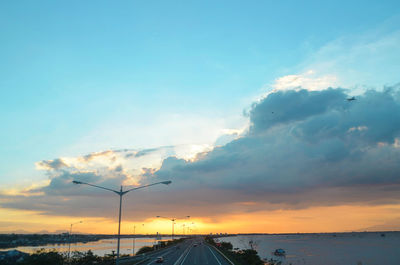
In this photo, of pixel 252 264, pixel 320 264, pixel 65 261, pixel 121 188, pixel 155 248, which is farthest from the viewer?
pixel 155 248

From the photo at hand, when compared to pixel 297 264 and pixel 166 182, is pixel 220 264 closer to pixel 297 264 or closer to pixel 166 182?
pixel 166 182

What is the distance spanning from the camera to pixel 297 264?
308 ft

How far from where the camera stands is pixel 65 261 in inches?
1626

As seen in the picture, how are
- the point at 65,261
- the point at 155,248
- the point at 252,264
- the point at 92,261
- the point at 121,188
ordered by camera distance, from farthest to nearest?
the point at 155,248 → the point at 252,264 → the point at 92,261 → the point at 65,261 → the point at 121,188

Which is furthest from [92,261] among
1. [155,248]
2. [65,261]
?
[155,248]

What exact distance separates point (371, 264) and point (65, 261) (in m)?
90.1

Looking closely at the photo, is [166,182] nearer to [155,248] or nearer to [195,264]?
[195,264]

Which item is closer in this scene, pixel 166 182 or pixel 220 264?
pixel 166 182

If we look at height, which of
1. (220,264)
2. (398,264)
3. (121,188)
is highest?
(121,188)

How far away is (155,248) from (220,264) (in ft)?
181

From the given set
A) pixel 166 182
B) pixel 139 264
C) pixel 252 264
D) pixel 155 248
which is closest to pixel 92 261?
pixel 139 264

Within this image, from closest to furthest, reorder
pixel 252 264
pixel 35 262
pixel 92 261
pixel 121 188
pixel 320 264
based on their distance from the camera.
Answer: pixel 35 262 → pixel 121 188 → pixel 92 261 → pixel 252 264 → pixel 320 264

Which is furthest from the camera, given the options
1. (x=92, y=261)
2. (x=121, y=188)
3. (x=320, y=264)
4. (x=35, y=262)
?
(x=320, y=264)

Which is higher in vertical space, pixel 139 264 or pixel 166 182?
pixel 166 182
